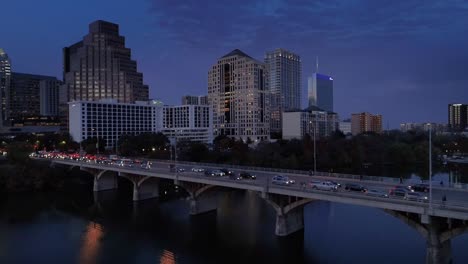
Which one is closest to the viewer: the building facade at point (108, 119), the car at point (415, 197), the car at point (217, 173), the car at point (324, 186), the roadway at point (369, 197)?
the roadway at point (369, 197)

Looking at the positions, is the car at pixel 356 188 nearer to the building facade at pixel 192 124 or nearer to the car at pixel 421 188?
the car at pixel 421 188

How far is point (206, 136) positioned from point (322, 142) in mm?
75883

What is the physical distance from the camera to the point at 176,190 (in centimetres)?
8212

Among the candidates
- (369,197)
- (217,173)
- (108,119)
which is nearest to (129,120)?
(108,119)

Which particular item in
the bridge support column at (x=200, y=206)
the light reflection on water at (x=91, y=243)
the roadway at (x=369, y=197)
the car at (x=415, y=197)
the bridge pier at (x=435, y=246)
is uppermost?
the car at (x=415, y=197)

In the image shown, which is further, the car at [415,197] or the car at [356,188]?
the car at [356,188]

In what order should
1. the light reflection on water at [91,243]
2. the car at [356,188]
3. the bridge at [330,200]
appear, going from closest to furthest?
the bridge at [330,200] → the light reflection on water at [91,243] → the car at [356,188]

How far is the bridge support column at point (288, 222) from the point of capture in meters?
44.6

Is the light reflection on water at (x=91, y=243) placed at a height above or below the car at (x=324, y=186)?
below

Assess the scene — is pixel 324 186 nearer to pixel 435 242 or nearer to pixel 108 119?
pixel 435 242

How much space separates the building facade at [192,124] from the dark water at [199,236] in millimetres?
122349

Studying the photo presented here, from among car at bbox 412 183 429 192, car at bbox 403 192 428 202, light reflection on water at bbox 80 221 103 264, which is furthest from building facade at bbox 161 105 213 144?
car at bbox 403 192 428 202

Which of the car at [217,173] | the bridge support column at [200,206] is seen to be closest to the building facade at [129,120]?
the bridge support column at [200,206]

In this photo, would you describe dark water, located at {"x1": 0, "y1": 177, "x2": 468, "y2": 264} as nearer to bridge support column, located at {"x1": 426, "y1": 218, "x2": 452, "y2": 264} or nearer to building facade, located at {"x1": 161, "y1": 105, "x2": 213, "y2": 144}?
bridge support column, located at {"x1": 426, "y1": 218, "x2": 452, "y2": 264}
